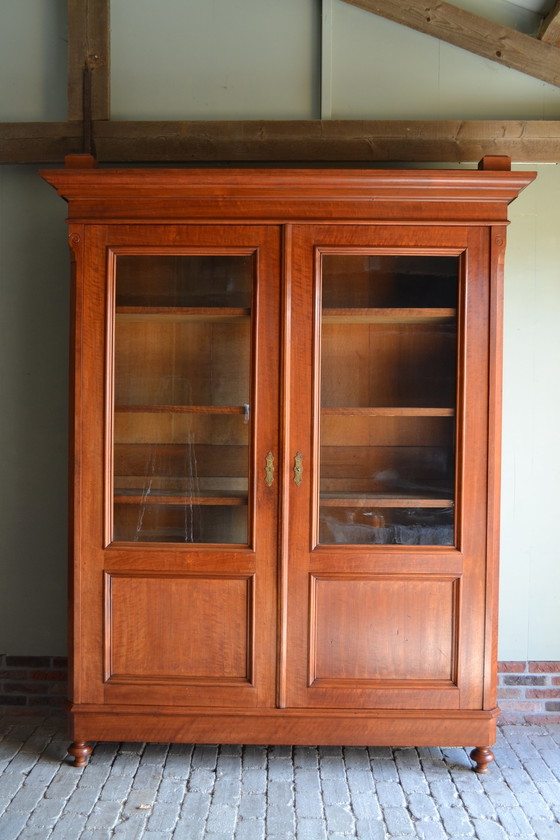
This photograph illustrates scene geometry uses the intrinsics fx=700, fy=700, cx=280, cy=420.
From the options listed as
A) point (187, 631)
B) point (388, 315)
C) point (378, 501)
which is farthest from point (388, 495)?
point (187, 631)

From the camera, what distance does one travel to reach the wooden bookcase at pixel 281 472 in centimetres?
257

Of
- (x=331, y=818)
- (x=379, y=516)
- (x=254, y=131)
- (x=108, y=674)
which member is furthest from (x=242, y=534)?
(x=254, y=131)

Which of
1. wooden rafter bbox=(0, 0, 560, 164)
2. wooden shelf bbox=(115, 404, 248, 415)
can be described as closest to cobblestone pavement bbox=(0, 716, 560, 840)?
wooden shelf bbox=(115, 404, 248, 415)

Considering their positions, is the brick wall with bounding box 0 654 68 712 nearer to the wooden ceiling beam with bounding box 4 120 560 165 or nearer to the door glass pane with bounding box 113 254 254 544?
the door glass pane with bounding box 113 254 254 544

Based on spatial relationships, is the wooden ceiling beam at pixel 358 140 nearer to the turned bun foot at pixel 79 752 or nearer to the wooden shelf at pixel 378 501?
the wooden shelf at pixel 378 501

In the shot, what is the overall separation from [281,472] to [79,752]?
1.29 meters

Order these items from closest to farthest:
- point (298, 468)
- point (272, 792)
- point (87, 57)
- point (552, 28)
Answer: point (272, 792)
point (298, 468)
point (552, 28)
point (87, 57)

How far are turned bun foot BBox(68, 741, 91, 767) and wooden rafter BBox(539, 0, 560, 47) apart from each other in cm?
342

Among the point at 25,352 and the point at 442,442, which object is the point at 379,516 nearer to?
the point at 442,442

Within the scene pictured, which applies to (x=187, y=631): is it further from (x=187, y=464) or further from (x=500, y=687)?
(x=500, y=687)

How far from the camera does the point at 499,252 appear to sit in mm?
2568

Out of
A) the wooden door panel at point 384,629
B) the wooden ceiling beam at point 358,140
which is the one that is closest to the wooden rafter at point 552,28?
the wooden ceiling beam at point 358,140

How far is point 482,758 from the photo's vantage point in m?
2.60

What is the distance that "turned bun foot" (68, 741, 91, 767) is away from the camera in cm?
261
